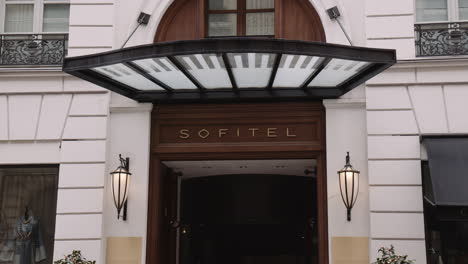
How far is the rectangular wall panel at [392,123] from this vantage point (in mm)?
Answer: 10453

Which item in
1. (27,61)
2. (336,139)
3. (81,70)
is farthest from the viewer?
(27,61)

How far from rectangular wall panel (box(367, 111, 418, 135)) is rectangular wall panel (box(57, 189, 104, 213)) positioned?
4.72 metres

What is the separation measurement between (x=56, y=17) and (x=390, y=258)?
7361mm

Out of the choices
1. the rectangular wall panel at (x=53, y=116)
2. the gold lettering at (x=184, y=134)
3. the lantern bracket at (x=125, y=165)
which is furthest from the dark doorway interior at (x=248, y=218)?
the rectangular wall panel at (x=53, y=116)

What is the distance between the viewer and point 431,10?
36.7ft

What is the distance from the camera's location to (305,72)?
32.6 ft

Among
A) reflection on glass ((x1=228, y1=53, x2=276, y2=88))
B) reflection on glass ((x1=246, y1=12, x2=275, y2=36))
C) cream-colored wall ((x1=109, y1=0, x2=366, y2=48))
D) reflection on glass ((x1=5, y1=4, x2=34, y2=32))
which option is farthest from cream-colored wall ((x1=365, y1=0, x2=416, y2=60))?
reflection on glass ((x1=5, y1=4, x2=34, y2=32))

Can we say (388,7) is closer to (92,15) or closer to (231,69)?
(231,69)

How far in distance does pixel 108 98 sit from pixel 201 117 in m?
1.68

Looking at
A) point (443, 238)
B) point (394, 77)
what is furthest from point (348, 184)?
point (394, 77)

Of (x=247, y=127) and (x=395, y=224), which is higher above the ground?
(x=247, y=127)

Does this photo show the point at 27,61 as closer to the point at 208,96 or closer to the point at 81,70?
the point at 81,70

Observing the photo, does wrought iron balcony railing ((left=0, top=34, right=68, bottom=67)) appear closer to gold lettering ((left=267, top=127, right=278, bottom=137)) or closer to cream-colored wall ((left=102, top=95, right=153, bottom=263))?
cream-colored wall ((left=102, top=95, right=153, bottom=263))

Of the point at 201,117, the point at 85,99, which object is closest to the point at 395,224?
the point at 201,117
